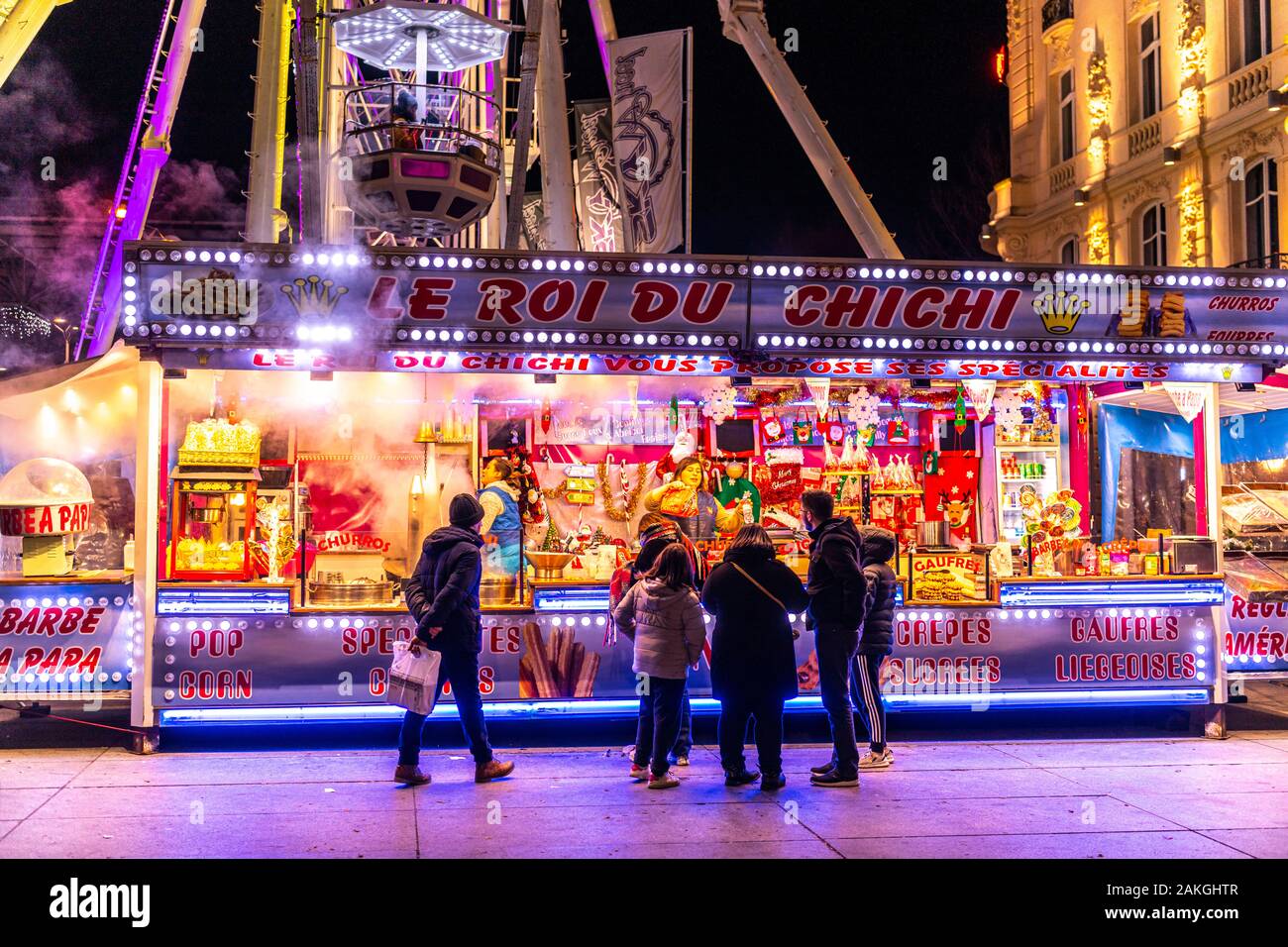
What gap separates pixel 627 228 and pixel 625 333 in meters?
4.64

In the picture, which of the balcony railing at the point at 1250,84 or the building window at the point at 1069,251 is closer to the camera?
the balcony railing at the point at 1250,84

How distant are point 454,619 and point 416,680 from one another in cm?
47

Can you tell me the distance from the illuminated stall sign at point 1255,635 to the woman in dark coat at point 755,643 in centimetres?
466

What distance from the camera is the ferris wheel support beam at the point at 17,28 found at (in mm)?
14367

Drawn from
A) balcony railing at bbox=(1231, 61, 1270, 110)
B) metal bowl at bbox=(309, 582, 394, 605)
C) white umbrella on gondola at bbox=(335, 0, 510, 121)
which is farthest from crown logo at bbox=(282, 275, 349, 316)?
balcony railing at bbox=(1231, 61, 1270, 110)

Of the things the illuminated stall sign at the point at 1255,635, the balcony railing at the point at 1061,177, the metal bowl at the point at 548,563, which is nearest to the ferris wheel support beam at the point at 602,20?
the metal bowl at the point at 548,563

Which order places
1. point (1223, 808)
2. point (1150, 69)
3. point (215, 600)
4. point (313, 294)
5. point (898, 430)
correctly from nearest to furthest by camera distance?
point (1223, 808) < point (313, 294) < point (215, 600) < point (898, 430) < point (1150, 69)

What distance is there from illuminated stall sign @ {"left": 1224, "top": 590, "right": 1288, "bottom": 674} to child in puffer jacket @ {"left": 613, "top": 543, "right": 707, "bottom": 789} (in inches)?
208

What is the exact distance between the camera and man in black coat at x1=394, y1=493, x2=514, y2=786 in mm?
7586

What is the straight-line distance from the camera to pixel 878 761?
8.38m

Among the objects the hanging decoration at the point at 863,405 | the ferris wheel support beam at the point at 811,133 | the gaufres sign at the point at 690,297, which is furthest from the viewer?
the ferris wheel support beam at the point at 811,133

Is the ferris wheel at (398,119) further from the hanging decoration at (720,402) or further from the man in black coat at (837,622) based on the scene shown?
the man in black coat at (837,622)

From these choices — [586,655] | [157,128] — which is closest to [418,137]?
[586,655]

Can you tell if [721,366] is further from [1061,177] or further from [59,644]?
[1061,177]
